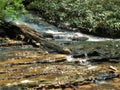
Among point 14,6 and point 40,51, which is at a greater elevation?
point 14,6

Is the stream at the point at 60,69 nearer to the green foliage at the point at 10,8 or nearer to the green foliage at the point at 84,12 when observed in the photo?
the green foliage at the point at 10,8

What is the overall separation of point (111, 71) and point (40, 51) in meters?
3.61

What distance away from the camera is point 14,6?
15.3m

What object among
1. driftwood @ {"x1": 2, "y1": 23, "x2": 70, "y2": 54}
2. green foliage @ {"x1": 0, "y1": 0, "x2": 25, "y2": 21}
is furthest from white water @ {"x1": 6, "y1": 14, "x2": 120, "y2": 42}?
green foliage @ {"x1": 0, "y1": 0, "x2": 25, "y2": 21}

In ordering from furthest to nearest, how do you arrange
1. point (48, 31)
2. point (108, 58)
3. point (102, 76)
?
point (48, 31)
point (108, 58)
point (102, 76)

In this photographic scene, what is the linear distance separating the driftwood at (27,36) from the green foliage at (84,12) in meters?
5.53

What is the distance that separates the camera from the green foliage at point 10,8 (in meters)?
14.2

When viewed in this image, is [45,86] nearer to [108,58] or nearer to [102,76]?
[102,76]

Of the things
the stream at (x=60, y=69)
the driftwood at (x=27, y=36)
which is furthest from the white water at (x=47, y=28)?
the stream at (x=60, y=69)

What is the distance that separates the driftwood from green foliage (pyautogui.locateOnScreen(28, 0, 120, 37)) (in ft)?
18.2

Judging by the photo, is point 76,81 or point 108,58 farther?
point 108,58

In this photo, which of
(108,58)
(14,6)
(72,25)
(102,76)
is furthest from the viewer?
(72,25)

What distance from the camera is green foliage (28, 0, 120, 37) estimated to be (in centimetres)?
1952

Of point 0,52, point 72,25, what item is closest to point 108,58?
point 0,52
